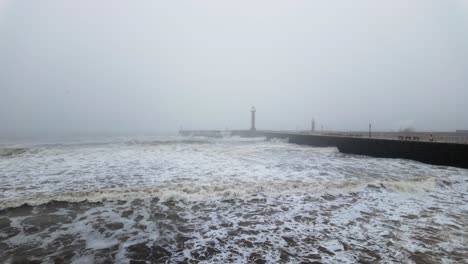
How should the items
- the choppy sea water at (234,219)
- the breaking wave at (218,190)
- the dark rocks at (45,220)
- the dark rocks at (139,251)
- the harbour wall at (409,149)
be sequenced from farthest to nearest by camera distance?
the harbour wall at (409,149) < the breaking wave at (218,190) < the dark rocks at (45,220) < the choppy sea water at (234,219) < the dark rocks at (139,251)

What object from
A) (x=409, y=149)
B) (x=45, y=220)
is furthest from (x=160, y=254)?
(x=409, y=149)

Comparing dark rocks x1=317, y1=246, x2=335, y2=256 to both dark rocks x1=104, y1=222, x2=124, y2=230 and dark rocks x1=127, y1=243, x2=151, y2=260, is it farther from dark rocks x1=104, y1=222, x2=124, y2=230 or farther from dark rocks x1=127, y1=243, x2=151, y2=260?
dark rocks x1=104, y1=222, x2=124, y2=230

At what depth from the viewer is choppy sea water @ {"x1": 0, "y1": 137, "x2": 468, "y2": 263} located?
4.50 m

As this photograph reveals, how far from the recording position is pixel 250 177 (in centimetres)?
1127

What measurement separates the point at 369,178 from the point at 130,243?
34.0ft

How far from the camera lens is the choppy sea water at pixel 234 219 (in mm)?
4496

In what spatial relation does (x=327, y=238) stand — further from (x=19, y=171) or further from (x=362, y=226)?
(x=19, y=171)

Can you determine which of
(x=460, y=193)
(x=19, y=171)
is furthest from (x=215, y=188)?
(x=19, y=171)

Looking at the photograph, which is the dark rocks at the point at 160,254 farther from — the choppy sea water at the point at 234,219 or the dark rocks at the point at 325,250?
the dark rocks at the point at 325,250

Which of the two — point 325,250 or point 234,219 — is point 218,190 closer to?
point 234,219

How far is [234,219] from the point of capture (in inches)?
250

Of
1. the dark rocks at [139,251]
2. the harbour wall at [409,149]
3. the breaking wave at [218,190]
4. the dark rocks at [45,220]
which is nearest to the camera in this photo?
the dark rocks at [139,251]

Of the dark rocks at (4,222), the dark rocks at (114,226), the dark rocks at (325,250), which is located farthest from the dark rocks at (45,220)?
the dark rocks at (325,250)

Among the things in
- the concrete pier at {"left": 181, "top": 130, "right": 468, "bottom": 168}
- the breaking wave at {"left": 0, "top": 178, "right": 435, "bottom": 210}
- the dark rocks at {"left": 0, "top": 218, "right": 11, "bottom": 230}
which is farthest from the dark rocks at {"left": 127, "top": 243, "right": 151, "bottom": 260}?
the concrete pier at {"left": 181, "top": 130, "right": 468, "bottom": 168}
